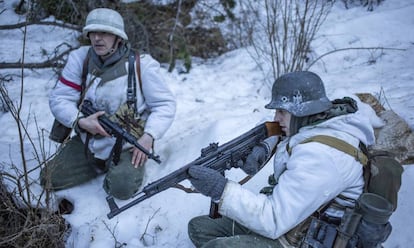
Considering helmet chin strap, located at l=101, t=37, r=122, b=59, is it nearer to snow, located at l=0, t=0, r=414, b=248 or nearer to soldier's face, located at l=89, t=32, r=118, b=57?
soldier's face, located at l=89, t=32, r=118, b=57

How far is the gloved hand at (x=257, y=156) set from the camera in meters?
2.23

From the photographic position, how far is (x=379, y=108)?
3.30 meters

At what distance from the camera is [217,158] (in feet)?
6.98

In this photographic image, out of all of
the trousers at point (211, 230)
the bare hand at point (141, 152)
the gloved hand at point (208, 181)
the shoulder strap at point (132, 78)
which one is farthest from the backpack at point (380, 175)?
the shoulder strap at point (132, 78)

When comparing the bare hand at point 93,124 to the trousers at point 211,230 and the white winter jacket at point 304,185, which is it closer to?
the trousers at point 211,230

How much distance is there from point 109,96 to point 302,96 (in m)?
1.74

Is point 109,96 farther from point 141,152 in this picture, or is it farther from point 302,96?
point 302,96

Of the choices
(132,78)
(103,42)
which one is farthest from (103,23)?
(132,78)

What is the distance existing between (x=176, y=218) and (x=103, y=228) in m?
0.56

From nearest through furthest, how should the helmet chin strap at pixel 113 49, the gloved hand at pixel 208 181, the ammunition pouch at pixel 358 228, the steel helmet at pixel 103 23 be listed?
the ammunition pouch at pixel 358 228, the gloved hand at pixel 208 181, the steel helmet at pixel 103 23, the helmet chin strap at pixel 113 49

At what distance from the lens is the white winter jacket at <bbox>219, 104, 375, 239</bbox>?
5.53ft

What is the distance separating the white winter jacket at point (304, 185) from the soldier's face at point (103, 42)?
1.70 meters

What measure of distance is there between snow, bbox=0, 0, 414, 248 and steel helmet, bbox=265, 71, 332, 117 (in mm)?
615

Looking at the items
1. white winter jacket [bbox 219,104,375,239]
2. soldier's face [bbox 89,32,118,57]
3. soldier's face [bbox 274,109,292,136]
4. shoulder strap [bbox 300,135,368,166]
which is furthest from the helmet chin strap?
shoulder strap [bbox 300,135,368,166]
